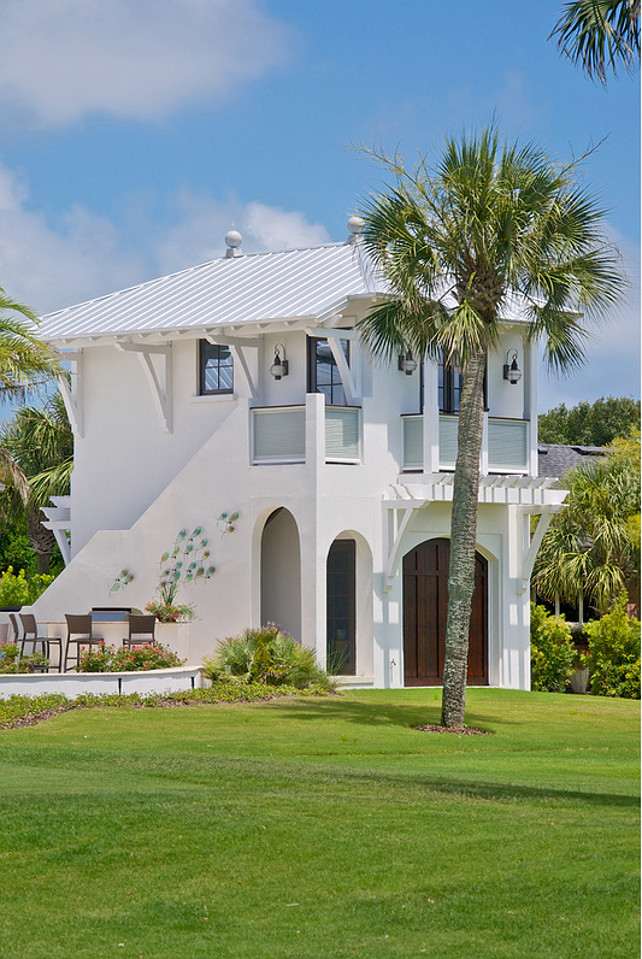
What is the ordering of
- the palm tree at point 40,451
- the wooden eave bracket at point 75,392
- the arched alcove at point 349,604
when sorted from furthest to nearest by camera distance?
the palm tree at point 40,451
the wooden eave bracket at point 75,392
the arched alcove at point 349,604

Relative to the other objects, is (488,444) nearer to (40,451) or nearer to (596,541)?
(596,541)

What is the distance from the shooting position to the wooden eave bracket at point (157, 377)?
28500mm

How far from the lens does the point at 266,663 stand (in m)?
24.6

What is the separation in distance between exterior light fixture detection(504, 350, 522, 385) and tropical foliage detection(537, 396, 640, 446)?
32.3 meters

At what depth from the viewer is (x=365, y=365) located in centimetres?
2678

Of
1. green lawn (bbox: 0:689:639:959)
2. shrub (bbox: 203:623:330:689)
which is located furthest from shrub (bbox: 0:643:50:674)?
green lawn (bbox: 0:689:639:959)

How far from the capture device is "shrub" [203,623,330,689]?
2456 centimetres

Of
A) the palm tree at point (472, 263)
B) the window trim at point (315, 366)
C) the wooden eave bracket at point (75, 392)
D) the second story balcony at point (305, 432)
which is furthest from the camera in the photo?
the wooden eave bracket at point (75, 392)

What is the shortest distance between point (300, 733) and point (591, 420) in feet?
149

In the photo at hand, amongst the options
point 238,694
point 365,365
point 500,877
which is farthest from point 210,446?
point 500,877

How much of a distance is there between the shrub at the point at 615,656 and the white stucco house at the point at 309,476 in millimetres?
3133

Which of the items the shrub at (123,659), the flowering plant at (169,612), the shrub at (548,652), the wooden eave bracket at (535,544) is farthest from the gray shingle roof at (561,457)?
the shrub at (123,659)

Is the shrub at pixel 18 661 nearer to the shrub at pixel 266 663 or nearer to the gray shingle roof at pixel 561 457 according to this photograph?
the shrub at pixel 266 663

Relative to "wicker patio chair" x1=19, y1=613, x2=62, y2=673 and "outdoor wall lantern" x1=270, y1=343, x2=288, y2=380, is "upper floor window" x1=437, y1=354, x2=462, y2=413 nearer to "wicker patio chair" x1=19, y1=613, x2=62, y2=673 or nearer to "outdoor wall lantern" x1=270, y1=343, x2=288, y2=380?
"outdoor wall lantern" x1=270, y1=343, x2=288, y2=380
